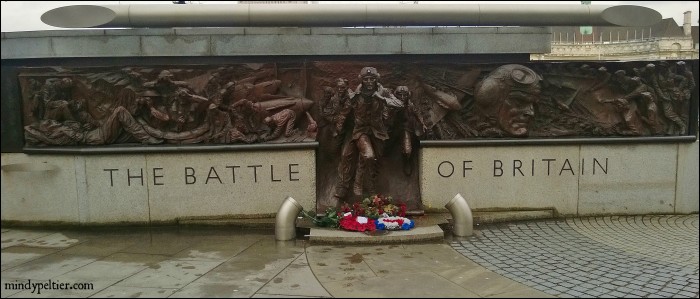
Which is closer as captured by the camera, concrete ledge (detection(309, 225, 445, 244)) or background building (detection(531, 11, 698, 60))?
concrete ledge (detection(309, 225, 445, 244))

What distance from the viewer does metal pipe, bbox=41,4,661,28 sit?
1095 centimetres

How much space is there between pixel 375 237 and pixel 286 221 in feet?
5.27

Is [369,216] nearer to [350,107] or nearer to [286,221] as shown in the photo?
[286,221]

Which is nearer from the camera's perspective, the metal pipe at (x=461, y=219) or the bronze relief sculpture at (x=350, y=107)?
the metal pipe at (x=461, y=219)

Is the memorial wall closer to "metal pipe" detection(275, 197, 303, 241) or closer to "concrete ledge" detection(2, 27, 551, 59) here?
"concrete ledge" detection(2, 27, 551, 59)

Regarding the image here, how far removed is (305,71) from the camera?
9992 millimetres

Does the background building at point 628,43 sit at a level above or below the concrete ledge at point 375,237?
above

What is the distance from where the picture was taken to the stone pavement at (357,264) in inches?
241

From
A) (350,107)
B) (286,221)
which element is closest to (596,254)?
(350,107)

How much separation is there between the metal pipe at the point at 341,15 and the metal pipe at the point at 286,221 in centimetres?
452

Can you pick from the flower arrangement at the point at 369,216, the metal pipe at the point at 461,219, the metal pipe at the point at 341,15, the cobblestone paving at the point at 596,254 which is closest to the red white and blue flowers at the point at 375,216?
the flower arrangement at the point at 369,216

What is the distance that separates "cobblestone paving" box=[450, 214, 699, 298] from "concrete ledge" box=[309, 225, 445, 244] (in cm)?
44

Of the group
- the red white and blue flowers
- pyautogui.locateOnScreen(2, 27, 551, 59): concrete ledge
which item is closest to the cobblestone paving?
the red white and blue flowers

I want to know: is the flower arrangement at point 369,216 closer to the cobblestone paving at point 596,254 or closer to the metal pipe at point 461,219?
the metal pipe at point 461,219
